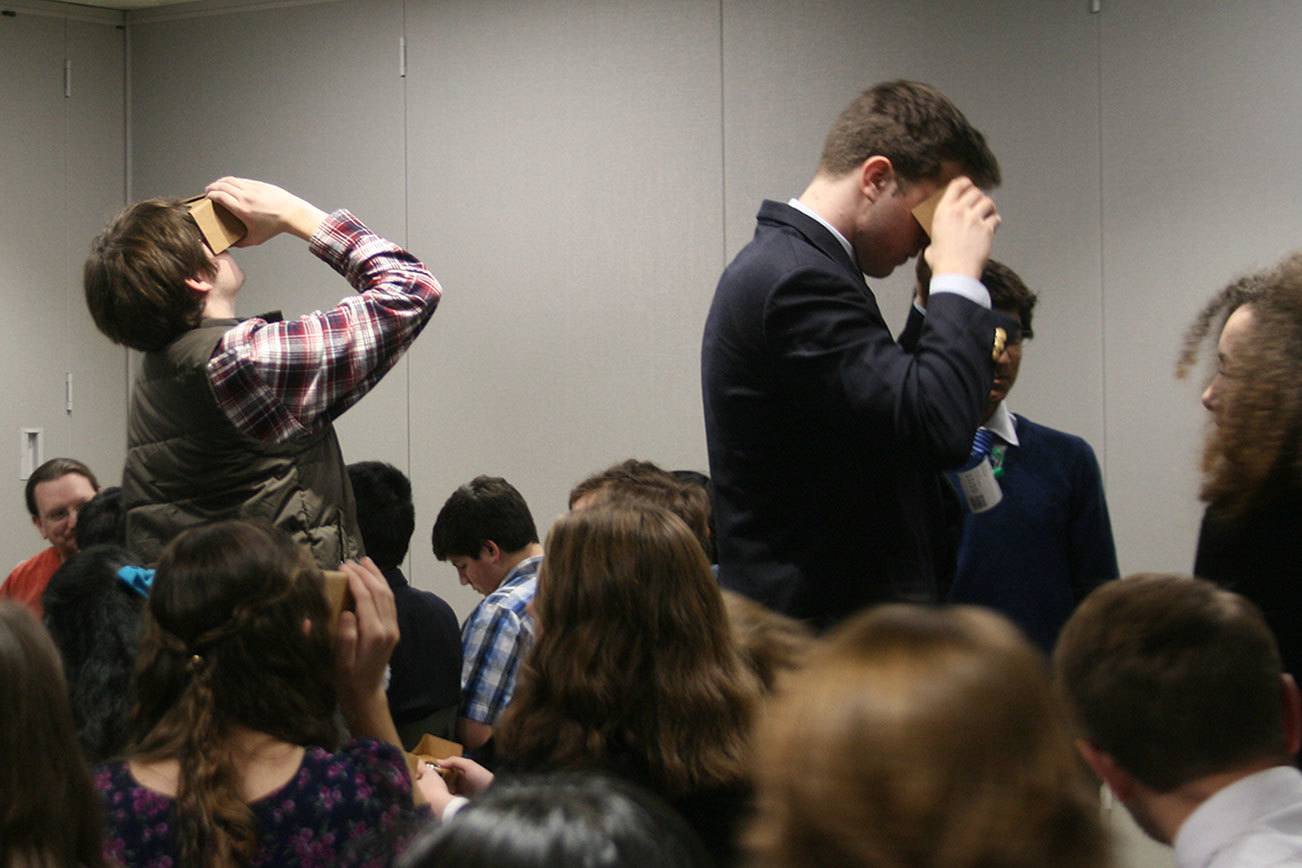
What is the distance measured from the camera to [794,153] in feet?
15.0

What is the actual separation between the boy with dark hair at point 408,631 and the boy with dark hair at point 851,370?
1305mm

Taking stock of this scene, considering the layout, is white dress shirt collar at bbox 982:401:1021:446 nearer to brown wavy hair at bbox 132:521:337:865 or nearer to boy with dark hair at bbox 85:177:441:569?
boy with dark hair at bbox 85:177:441:569

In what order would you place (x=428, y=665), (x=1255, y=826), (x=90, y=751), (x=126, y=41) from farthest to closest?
(x=126, y=41) → (x=428, y=665) → (x=90, y=751) → (x=1255, y=826)

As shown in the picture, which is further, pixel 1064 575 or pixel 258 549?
pixel 1064 575

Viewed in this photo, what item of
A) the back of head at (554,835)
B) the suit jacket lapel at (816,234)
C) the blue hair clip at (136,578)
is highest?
the suit jacket lapel at (816,234)

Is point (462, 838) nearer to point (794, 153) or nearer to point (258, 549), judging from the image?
point (258, 549)

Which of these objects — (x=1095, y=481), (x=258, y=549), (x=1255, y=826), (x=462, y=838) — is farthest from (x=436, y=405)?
(x=462, y=838)

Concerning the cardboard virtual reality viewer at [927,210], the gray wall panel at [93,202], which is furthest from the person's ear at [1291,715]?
the gray wall panel at [93,202]

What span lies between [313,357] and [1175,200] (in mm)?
2697

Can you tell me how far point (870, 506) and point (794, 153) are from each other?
9.38ft

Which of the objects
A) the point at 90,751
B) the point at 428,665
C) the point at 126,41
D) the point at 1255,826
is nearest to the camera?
the point at 1255,826

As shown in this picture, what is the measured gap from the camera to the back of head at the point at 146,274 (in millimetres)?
2230

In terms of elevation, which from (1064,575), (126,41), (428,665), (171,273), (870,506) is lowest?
(428,665)

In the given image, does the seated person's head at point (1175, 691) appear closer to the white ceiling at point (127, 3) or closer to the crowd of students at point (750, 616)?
the crowd of students at point (750, 616)
